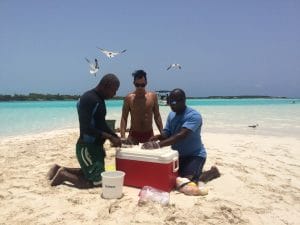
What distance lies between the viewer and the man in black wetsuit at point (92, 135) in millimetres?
4375

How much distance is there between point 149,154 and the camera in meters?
4.38

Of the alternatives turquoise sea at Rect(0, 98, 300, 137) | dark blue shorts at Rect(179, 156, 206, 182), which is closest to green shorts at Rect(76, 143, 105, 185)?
dark blue shorts at Rect(179, 156, 206, 182)

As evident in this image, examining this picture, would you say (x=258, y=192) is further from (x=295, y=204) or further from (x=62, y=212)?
(x=62, y=212)

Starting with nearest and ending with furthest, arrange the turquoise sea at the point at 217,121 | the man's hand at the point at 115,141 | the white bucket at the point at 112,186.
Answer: the white bucket at the point at 112,186 → the man's hand at the point at 115,141 → the turquoise sea at the point at 217,121

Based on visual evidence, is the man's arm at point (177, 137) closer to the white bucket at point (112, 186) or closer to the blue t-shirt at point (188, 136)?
the blue t-shirt at point (188, 136)

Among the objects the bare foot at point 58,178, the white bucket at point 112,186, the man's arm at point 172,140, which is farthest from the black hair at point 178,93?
the bare foot at point 58,178

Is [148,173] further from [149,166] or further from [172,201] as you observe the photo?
[172,201]

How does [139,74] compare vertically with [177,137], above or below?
above

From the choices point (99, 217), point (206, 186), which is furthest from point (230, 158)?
point (99, 217)

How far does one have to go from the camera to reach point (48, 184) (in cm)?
472

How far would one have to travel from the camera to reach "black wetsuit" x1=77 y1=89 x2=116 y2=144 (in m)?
4.36

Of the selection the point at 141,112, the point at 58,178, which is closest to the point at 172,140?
the point at 141,112

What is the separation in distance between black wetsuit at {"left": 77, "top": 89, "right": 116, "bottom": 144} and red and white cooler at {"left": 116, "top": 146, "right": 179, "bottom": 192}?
41 centimetres

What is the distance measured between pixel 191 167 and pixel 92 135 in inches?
54.0
